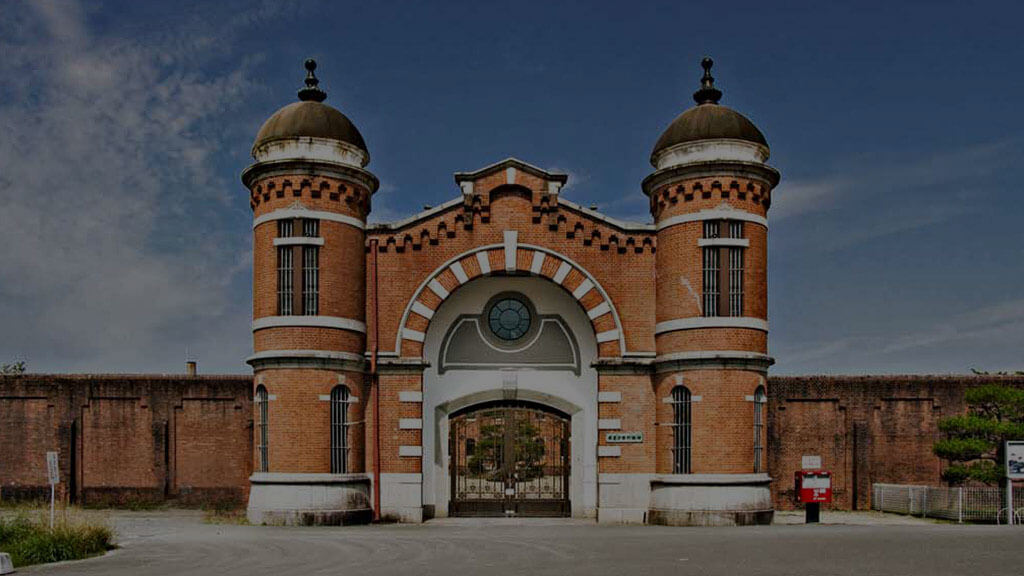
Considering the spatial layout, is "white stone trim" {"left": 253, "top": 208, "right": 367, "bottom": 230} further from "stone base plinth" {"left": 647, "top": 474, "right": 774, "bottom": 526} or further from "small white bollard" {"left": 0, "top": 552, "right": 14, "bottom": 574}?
"small white bollard" {"left": 0, "top": 552, "right": 14, "bottom": 574}

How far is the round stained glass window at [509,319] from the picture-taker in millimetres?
29844

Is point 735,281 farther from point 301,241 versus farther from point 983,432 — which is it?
point 301,241

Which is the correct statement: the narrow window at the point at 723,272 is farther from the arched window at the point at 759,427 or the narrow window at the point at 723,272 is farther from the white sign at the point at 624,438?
the white sign at the point at 624,438

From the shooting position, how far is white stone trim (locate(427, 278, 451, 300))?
28.6 meters

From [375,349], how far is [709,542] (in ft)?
35.2

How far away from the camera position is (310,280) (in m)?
27.5

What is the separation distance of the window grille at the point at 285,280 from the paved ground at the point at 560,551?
5.46 m

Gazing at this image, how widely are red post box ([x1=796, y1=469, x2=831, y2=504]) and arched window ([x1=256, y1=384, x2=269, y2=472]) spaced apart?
44.2ft

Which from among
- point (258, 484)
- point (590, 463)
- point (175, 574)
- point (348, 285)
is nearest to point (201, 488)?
point (258, 484)

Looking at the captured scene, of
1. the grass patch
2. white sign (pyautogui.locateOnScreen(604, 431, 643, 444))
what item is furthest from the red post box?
the grass patch

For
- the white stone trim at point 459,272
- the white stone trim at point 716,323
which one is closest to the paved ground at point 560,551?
the white stone trim at point 716,323

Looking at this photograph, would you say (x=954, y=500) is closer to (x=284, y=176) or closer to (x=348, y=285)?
(x=348, y=285)

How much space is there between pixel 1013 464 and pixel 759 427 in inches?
260

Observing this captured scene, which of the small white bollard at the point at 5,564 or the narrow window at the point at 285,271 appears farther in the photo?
the narrow window at the point at 285,271
